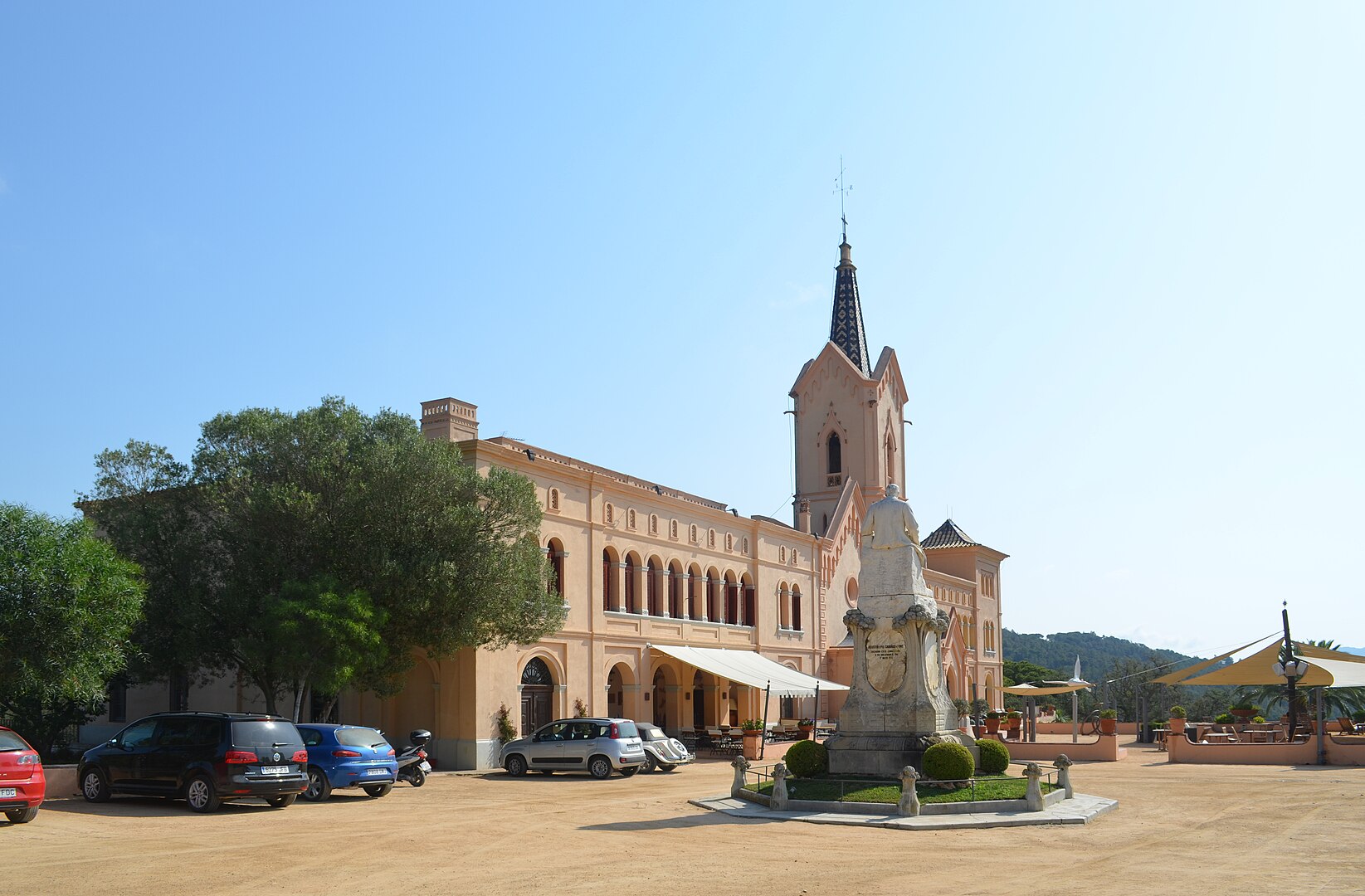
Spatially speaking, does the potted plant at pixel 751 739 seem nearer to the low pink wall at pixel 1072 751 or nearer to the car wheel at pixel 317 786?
the low pink wall at pixel 1072 751

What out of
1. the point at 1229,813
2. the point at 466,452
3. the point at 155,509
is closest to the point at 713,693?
the point at 466,452

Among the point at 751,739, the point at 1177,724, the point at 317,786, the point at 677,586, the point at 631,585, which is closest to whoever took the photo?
the point at 317,786

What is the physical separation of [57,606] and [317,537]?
6.90 meters

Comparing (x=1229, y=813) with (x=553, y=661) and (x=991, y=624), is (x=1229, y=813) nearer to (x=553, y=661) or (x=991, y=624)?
(x=553, y=661)

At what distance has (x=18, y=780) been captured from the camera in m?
17.2

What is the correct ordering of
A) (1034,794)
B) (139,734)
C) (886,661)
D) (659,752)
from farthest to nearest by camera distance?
(659,752)
(886,661)
(139,734)
(1034,794)

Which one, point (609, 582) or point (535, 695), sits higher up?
point (609, 582)

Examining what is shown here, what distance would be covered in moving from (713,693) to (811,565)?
9.36m

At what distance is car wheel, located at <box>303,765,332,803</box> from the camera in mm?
21953

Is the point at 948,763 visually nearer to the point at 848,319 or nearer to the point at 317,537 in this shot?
the point at 317,537

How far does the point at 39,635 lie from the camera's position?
71.4 ft

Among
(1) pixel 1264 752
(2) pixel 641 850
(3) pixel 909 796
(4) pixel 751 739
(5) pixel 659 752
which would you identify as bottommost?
(1) pixel 1264 752

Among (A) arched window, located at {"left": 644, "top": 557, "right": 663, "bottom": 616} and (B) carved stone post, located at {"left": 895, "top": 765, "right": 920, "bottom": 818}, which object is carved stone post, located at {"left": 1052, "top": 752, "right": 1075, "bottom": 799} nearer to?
(B) carved stone post, located at {"left": 895, "top": 765, "right": 920, "bottom": 818}

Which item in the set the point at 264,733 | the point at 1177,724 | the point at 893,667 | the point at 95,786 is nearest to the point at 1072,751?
the point at 1177,724
